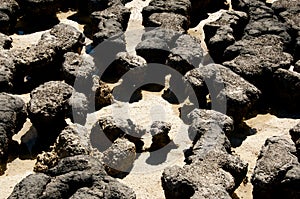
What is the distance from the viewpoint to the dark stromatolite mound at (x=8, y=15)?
15109 millimetres

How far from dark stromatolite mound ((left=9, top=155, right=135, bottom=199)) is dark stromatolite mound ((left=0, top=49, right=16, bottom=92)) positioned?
3.30 meters

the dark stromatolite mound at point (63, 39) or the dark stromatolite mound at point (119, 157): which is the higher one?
the dark stromatolite mound at point (63, 39)

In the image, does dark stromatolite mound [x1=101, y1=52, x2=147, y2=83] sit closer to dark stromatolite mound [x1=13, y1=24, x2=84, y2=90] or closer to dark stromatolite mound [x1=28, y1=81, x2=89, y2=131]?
dark stromatolite mound [x1=13, y1=24, x2=84, y2=90]

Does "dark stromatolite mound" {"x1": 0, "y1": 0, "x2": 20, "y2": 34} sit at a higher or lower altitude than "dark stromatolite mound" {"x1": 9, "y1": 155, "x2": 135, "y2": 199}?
lower

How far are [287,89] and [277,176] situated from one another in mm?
3373

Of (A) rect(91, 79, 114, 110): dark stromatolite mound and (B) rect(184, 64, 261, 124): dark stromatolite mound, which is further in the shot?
(A) rect(91, 79, 114, 110): dark stromatolite mound

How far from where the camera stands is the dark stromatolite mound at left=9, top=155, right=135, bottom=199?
30.2 feet

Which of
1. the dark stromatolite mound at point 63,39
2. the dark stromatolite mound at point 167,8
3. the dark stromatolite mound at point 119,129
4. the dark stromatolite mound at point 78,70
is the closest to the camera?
the dark stromatolite mound at point 119,129

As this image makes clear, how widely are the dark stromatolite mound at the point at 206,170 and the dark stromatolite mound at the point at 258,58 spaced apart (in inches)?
85.5

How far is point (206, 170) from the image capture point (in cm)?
999

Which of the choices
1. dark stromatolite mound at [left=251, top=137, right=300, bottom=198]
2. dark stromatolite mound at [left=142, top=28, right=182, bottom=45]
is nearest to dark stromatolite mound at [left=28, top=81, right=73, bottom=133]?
dark stromatolite mound at [left=142, top=28, right=182, bottom=45]

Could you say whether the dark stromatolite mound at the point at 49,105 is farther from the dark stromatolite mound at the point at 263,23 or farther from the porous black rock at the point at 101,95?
the dark stromatolite mound at the point at 263,23

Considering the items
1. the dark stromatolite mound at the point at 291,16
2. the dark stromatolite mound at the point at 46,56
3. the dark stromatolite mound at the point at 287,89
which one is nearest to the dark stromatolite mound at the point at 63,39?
the dark stromatolite mound at the point at 46,56

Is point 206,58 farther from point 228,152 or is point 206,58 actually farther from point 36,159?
point 36,159
